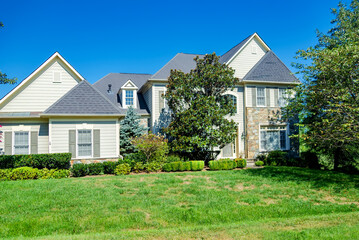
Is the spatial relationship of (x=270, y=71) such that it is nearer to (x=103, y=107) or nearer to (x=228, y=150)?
(x=228, y=150)

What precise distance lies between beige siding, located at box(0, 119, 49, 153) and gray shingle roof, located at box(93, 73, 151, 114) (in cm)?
582

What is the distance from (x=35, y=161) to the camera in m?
12.7

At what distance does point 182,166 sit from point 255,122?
324 inches

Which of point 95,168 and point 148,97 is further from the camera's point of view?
point 148,97

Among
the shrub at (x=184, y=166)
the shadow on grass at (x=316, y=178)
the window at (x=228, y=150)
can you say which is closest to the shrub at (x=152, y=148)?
the shrub at (x=184, y=166)

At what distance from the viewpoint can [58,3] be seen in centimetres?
1290

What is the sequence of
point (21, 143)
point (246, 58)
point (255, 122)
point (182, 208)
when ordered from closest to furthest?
point (182, 208) → point (21, 143) → point (255, 122) → point (246, 58)

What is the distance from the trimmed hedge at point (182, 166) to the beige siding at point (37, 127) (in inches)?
288

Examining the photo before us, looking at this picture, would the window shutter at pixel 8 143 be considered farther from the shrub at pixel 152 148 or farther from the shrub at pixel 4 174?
the shrub at pixel 152 148

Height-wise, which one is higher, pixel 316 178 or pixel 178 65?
pixel 178 65

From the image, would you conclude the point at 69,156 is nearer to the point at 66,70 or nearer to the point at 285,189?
the point at 66,70

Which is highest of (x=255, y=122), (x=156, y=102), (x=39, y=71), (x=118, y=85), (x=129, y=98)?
(x=118, y=85)

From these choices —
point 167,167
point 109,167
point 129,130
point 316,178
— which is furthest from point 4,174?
point 316,178

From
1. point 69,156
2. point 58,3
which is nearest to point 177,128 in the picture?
point 69,156
